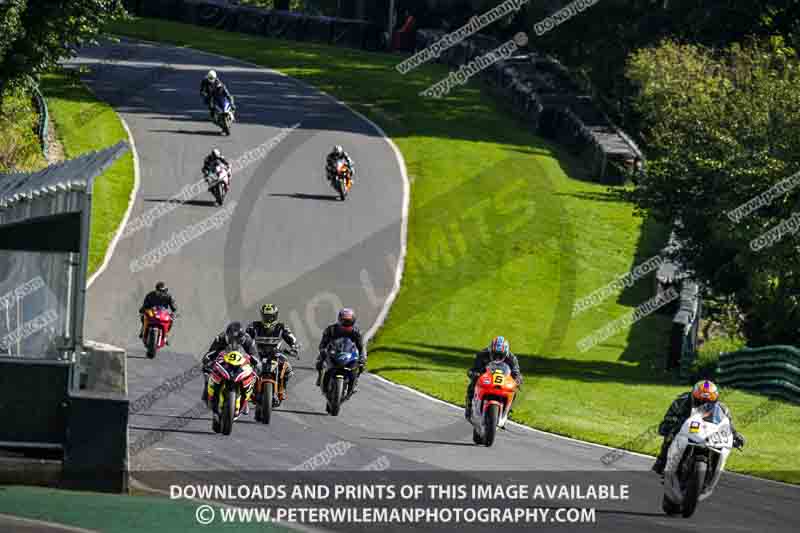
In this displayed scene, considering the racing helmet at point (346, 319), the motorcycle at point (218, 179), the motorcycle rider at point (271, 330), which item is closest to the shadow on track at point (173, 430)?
the motorcycle rider at point (271, 330)

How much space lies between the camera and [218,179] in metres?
41.8

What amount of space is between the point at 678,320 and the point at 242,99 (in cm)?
2833

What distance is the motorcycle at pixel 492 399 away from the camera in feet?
67.1

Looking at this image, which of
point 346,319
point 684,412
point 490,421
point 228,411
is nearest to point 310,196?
point 346,319

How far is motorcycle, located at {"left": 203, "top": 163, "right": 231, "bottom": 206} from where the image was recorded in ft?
137

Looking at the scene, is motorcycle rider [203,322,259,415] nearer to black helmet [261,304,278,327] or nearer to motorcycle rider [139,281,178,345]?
black helmet [261,304,278,327]

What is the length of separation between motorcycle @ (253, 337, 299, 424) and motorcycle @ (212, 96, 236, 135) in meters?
29.3

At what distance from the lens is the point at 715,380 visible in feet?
103

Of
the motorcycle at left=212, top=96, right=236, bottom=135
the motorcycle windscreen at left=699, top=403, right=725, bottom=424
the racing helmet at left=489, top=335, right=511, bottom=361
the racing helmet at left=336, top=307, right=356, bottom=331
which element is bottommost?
the motorcycle windscreen at left=699, top=403, right=725, bottom=424

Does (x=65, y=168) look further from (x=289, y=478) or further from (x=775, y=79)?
(x=775, y=79)

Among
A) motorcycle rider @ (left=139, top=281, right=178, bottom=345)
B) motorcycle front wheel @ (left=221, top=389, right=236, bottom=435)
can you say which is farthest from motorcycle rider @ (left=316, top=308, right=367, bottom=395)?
motorcycle rider @ (left=139, top=281, right=178, bottom=345)

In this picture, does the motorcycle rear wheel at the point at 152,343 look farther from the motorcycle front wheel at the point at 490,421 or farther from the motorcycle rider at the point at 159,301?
the motorcycle front wheel at the point at 490,421

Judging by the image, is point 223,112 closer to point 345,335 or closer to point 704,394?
point 345,335

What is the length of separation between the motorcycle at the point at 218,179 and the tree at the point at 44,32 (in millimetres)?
5040
